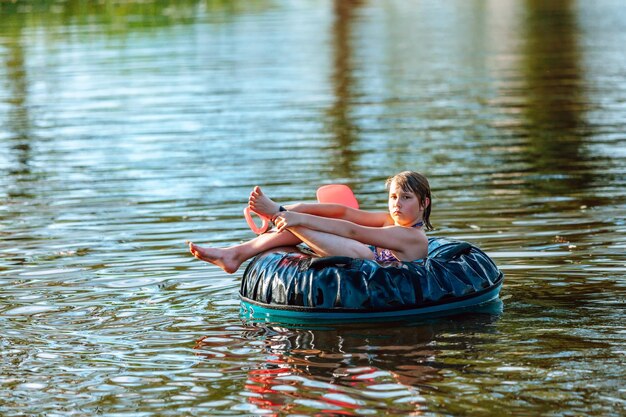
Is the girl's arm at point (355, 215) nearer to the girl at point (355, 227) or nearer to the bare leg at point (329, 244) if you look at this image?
the girl at point (355, 227)

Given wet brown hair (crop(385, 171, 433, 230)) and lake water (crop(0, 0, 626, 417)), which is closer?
lake water (crop(0, 0, 626, 417))

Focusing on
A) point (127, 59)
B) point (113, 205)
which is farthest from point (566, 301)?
point (127, 59)

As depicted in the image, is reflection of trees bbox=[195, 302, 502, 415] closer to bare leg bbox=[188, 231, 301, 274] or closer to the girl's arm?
bare leg bbox=[188, 231, 301, 274]

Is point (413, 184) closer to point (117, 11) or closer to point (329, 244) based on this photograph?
point (329, 244)

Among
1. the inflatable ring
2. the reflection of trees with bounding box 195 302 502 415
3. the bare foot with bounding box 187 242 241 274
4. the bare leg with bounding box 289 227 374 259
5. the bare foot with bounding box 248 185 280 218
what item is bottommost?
the reflection of trees with bounding box 195 302 502 415

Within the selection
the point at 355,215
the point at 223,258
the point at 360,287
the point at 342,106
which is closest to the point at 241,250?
the point at 223,258

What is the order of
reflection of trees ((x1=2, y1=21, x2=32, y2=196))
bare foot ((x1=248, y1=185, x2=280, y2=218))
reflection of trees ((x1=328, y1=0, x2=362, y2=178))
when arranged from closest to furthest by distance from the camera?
1. bare foot ((x1=248, y1=185, x2=280, y2=218))
2. reflection of trees ((x1=328, y1=0, x2=362, y2=178))
3. reflection of trees ((x1=2, y1=21, x2=32, y2=196))

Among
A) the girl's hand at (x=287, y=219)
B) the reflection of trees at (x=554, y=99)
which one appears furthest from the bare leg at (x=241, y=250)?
the reflection of trees at (x=554, y=99)

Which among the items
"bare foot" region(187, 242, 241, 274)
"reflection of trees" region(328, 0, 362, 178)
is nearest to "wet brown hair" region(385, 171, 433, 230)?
"bare foot" region(187, 242, 241, 274)

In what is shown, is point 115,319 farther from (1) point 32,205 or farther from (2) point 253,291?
(1) point 32,205

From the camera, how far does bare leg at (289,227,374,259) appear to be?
7.81 meters

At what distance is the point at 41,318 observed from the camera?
313 inches

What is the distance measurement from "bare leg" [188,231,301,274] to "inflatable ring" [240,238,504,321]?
155 millimetres

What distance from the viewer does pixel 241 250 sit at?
8172 mm
